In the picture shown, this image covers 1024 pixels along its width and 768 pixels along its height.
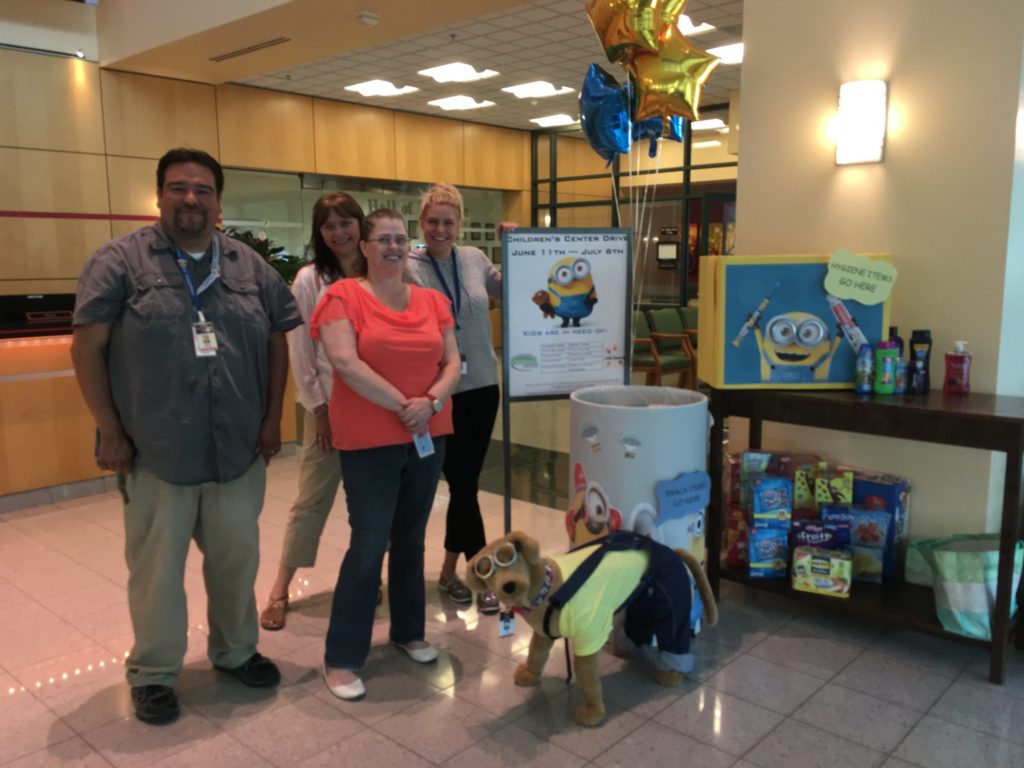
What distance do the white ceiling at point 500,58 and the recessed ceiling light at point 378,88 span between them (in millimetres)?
106

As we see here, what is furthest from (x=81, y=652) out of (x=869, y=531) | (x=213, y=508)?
(x=869, y=531)

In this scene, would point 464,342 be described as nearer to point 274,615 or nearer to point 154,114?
point 274,615

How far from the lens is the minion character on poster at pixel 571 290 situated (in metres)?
3.00

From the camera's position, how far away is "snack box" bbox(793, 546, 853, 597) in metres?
2.78

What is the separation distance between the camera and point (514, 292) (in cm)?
295

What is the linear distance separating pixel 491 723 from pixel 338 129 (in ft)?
27.1

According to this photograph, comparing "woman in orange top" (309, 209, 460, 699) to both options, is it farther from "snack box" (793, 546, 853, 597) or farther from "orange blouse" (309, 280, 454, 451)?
"snack box" (793, 546, 853, 597)

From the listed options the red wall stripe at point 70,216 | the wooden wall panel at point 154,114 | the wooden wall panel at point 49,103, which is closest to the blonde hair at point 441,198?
the red wall stripe at point 70,216

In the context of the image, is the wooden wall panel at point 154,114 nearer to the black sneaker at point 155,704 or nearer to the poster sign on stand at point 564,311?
the poster sign on stand at point 564,311

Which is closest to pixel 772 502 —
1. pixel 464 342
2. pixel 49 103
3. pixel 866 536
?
pixel 866 536

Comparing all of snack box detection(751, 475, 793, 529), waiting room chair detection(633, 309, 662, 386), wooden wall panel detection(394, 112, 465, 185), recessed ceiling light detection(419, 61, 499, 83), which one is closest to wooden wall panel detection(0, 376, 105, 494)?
snack box detection(751, 475, 793, 529)

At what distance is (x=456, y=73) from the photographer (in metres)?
8.06

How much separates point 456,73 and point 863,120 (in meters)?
5.79

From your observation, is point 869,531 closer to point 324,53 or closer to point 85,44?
point 324,53
